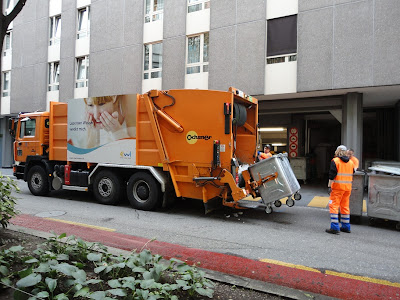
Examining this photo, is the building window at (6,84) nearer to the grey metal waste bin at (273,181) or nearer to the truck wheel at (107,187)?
the truck wheel at (107,187)

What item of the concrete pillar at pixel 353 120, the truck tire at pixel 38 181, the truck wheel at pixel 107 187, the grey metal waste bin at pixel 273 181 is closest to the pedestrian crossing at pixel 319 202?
the concrete pillar at pixel 353 120

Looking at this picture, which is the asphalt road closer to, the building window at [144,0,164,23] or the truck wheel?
the truck wheel

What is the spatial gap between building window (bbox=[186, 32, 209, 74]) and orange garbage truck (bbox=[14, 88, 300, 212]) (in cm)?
574

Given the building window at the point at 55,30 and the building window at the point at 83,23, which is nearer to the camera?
the building window at the point at 83,23

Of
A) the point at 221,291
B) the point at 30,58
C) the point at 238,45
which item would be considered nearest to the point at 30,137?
the point at 238,45

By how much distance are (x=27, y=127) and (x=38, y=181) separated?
171 cm

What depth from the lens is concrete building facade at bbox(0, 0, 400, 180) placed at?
389 inches

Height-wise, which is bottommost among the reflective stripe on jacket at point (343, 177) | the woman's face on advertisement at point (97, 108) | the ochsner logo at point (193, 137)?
the reflective stripe on jacket at point (343, 177)

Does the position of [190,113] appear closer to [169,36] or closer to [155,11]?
[169,36]

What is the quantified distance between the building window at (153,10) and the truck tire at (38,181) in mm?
8887

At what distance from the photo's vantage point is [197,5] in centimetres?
1311

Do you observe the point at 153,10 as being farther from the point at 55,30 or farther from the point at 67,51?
the point at 55,30

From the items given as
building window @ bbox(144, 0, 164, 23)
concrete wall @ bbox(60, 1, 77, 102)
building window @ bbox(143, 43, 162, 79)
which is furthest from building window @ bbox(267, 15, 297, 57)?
concrete wall @ bbox(60, 1, 77, 102)

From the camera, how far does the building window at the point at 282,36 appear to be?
36.1 ft
